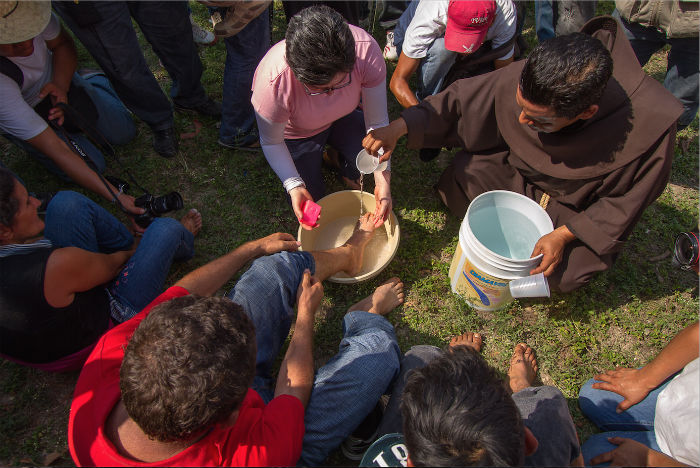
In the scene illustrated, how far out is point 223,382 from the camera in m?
1.41

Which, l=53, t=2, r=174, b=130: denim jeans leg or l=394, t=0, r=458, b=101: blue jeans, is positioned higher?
l=53, t=2, r=174, b=130: denim jeans leg

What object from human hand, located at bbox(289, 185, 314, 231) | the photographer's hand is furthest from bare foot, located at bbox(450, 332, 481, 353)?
the photographer's hand

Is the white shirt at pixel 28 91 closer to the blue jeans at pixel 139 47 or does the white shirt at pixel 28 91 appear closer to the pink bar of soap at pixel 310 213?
the blue jeans at pixel 139 47

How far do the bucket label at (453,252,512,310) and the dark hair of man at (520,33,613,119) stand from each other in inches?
38.3

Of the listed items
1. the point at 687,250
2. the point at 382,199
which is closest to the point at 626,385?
the point at 687,250

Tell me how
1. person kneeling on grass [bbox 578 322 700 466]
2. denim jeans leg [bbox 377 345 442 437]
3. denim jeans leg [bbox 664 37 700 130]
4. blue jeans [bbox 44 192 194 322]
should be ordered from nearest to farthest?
person kneeling on grass [bbox 578 322 700 466]
denim jeans leg [bbox 377 345 442 437]
blue jeans [bbox 44 192 194 322]
denim jeans leg [bbox 664 37 700 130]

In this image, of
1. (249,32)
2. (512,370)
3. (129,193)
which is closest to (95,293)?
(129,193)

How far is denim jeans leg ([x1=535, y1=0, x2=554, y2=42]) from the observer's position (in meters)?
3.93

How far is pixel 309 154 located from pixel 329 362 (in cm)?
149

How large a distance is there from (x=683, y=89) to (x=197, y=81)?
152 inches

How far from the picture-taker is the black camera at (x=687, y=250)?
2.40 m

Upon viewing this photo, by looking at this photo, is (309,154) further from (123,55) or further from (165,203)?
(123,55)

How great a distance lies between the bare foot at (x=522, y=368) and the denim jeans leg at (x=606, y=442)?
424 mm

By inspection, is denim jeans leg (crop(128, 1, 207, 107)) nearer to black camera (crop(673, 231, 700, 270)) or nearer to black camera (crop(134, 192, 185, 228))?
black camera (crop(134, 192, 185, 228))
